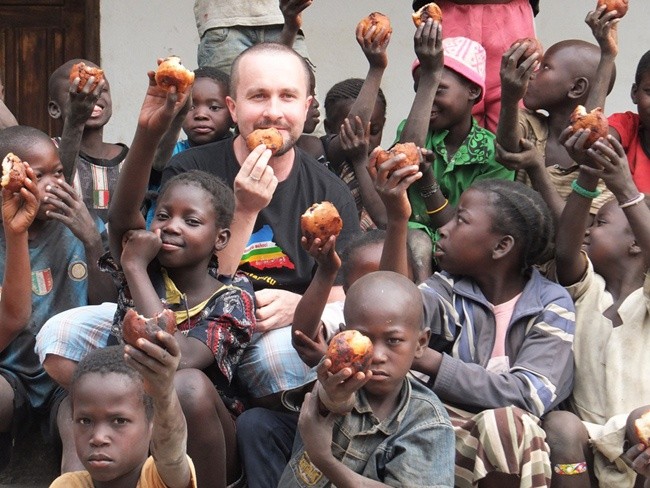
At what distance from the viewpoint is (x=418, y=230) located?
4.84 meters

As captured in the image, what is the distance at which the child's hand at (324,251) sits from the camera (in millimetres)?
3658

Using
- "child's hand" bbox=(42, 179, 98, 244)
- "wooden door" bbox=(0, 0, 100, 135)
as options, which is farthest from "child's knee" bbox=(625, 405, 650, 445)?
"wooden door" bbox=(0, 0, 100, 135)

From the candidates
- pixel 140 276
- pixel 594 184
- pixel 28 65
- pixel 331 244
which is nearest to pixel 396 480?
pixel 331 244

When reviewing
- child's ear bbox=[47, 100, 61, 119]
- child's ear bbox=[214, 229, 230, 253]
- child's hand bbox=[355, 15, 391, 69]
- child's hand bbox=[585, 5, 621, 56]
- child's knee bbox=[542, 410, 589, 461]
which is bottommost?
child's knee bbox=[542, 410, 589, 461]

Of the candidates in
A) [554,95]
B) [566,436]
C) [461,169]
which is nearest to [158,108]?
[566,436]

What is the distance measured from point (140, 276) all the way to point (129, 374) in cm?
41

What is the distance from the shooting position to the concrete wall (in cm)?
678

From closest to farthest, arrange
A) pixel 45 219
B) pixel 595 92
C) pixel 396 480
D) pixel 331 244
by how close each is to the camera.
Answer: pixel 396 480 < pixel 331 244 < pixel 45 219 < pixel 595 92

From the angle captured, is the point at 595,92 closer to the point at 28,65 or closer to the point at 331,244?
the point at 331,244

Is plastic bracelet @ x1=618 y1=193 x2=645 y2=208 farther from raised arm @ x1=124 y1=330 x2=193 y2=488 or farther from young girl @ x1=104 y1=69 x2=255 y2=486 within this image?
raised arm @ x1=124 y1=330 x2=193 y2=488

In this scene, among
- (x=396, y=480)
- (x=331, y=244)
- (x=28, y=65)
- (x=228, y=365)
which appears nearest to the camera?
(x=396, y=480)

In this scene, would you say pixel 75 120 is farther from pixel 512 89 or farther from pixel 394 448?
pixel 394 448

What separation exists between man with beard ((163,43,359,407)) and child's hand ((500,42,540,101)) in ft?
2.28

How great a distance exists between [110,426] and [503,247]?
1.42 meters
